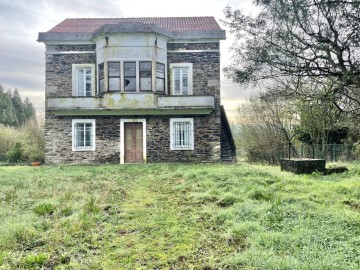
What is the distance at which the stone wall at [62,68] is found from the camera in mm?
19656

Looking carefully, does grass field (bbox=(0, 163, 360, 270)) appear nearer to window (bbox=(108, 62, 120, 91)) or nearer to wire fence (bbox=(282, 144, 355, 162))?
window (bbox=(108, 62, 120, 91))

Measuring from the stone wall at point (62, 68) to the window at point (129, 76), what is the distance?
2.23 m

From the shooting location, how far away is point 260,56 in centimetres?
796

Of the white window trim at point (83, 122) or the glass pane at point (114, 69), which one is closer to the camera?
the glass pane at point (114, 69)

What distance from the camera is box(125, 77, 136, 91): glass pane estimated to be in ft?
62.1

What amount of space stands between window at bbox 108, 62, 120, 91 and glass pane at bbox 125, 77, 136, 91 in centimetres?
44

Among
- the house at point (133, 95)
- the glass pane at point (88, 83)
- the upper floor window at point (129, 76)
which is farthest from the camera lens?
the glass pane at point (88, 83)

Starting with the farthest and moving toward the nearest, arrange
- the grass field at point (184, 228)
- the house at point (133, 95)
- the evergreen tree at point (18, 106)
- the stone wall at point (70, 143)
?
the evergreen tree at point (18, 106) → the stone wall at point (70, 143) → the house at point (133, 95) → the grass field at point (184, 228)

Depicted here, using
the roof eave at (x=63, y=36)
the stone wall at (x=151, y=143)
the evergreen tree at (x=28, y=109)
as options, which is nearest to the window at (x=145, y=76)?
the stone wall at (x=151, y=143)

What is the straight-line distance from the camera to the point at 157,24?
73.4 ft

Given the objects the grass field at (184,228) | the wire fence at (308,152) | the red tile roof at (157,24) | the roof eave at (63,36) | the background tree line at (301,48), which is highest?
the red tile roof at (157,24)

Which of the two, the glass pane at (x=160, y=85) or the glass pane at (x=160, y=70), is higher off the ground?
the glass pane at (x=160, y=70)

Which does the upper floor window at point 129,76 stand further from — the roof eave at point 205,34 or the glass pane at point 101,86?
the roof eave at point 205,34

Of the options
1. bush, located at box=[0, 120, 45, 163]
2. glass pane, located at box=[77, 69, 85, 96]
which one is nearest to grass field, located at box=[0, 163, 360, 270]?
glass pane, located at box=[77, 69, 85, 96]
